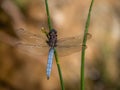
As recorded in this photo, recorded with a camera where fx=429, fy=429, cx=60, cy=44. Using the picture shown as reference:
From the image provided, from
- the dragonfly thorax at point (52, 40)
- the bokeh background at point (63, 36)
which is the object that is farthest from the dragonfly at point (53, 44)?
the bokeh background at point (63, 36)

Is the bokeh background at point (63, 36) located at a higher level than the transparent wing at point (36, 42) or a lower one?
higher

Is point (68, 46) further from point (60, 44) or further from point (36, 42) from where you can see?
point (36, 42)

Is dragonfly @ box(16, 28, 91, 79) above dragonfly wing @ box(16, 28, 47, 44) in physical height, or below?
below

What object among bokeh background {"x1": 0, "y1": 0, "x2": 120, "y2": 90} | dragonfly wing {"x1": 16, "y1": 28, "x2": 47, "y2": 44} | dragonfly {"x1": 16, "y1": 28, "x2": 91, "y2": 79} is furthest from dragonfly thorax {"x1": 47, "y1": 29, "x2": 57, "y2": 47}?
bokeh background {"x1": 0, "y1": 0, "x2": 120, "y2": 90}

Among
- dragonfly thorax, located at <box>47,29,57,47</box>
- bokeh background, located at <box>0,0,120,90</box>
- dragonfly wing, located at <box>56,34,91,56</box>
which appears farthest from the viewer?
bokeh background, located at <box>0,0,120,90</box>

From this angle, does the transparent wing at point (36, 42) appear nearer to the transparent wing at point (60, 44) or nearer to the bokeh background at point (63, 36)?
the transparent wing at point (60, 44)

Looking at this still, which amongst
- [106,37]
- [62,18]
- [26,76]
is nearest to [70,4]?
[62,18]

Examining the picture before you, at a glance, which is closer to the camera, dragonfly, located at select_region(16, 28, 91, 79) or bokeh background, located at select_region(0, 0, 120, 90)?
dragonfly, located at select_region(16, 28, 91, 79)

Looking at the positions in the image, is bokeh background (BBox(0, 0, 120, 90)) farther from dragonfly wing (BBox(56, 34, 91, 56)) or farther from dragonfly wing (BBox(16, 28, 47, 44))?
dragonfly wing (BBox(56, 34, 91, 56))
